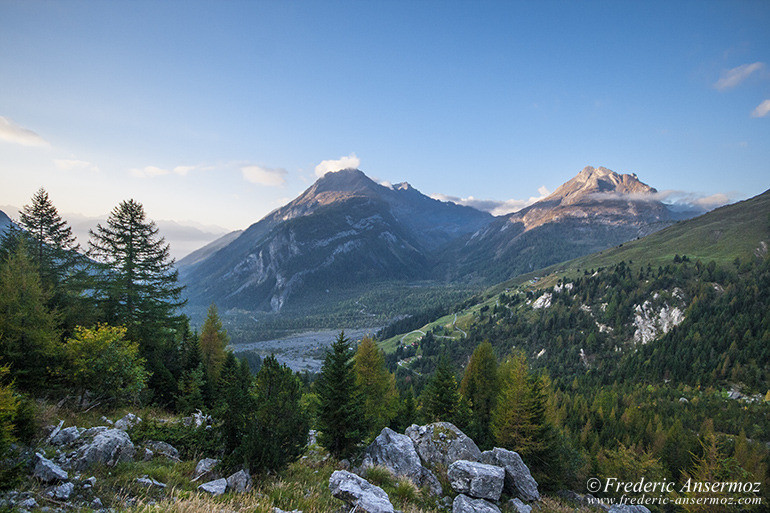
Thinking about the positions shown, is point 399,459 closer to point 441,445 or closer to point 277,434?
point 441,445

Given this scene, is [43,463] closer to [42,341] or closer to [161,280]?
[42,341]

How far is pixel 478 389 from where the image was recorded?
43.9m

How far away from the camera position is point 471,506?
16234 millimetres

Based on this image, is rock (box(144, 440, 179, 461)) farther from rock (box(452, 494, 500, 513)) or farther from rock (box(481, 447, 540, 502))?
rock (box(481, 447, 540, 502))

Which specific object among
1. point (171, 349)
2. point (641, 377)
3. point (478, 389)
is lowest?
point (641, 377)

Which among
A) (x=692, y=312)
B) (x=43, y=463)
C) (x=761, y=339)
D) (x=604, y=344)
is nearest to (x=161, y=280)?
(x=43, y=463)

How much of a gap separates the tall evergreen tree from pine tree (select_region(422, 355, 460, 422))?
92.0ft

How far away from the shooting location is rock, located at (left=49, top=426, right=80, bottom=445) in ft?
38.6

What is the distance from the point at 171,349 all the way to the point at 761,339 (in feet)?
554

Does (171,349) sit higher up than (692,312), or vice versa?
(171,349)

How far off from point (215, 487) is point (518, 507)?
18.0m

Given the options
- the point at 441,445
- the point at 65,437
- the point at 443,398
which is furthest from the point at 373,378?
the point at 65,437

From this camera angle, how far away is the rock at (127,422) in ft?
48.7

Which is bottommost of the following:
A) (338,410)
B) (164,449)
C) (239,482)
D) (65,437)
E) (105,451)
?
(338,410)
